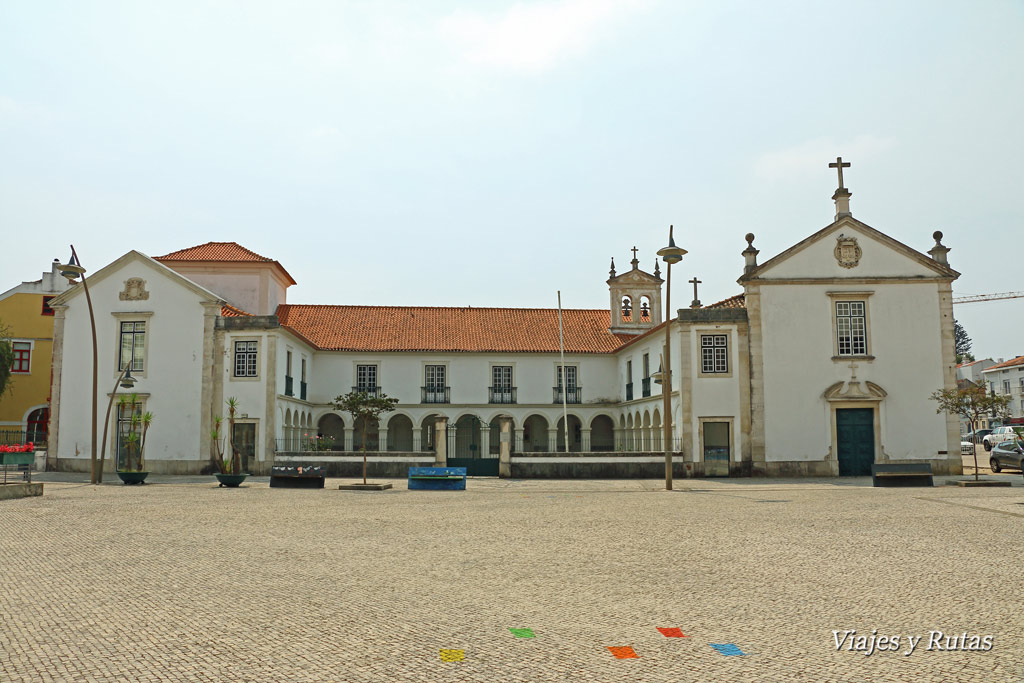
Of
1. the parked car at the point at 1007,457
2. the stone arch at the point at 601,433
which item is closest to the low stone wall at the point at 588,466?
the stone arch at the point at 601,433

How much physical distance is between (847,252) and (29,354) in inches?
1655

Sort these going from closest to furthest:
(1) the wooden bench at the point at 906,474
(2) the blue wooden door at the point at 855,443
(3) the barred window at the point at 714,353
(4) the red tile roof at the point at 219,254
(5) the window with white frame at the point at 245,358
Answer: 1. (1) the wooden bench at the point at 906,474
2. (2) the blue wooden door at the point at 855,443
3. (3) the barred window at the point at 714,353
4. (5) the window with white frame at the point at 245,358
5. (4) the red tile roof at the point at 219,254

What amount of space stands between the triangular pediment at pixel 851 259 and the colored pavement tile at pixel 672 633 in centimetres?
2470

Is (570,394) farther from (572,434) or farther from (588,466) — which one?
(588,466)

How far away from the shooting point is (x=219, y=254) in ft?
121

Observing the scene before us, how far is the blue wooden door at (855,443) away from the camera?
28609 mm

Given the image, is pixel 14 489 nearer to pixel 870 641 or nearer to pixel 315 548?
pixel 315 548

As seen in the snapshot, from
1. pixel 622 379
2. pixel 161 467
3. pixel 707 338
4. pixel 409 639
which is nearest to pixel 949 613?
pixel 409 639

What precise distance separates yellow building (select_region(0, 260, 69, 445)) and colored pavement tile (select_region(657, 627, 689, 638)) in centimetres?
4603

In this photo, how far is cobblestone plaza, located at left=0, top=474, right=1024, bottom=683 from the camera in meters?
5.08

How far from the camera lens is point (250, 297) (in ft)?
121

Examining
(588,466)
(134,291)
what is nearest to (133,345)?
(134,291)

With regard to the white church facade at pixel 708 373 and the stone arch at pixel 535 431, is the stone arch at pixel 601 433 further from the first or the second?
Answer: the white church facade at pixel 708 373

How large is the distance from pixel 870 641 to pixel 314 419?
3270 cm
